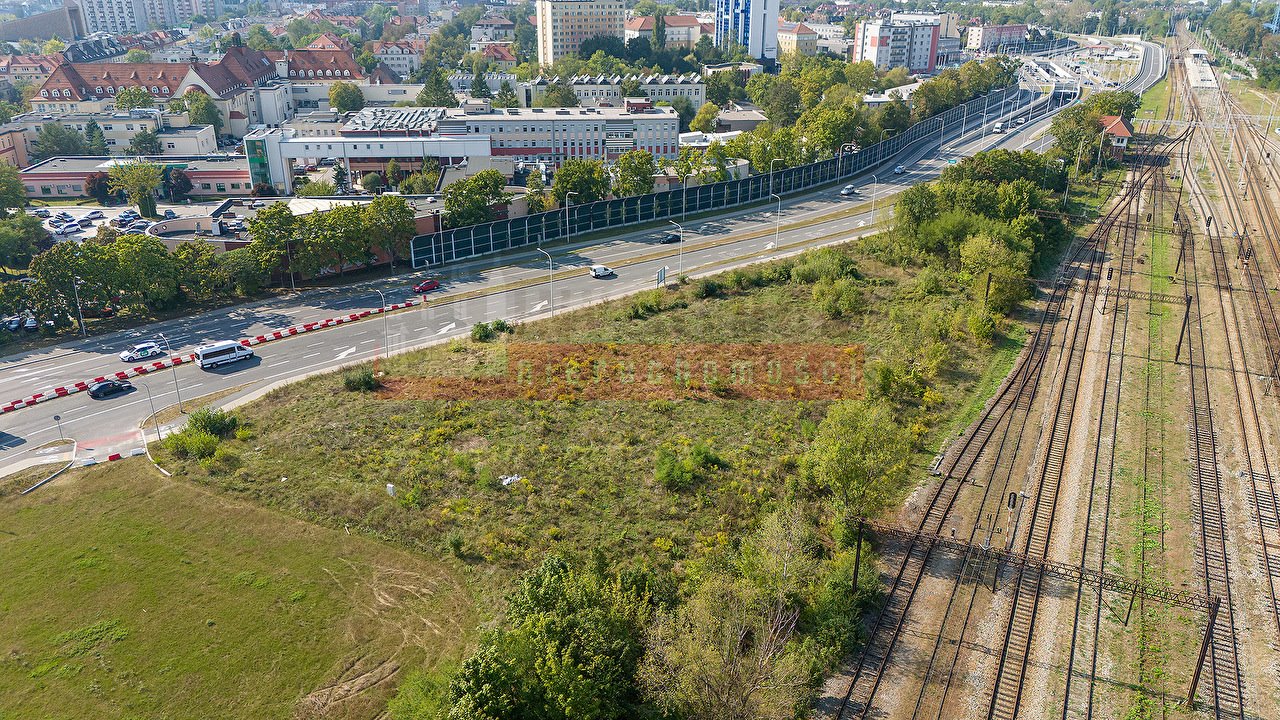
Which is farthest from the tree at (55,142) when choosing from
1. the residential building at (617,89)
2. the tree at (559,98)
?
the tree at (559,98)

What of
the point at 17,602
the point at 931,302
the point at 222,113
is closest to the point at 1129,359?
the point at 931,302

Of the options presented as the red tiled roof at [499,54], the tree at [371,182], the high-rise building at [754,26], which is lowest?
the tree at [371,182]

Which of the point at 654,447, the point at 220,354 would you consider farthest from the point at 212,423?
the point at 654,447

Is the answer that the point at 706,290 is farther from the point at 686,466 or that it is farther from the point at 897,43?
the point at 897,43

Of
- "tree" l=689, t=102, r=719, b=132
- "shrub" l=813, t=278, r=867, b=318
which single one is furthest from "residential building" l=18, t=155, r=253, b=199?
"shrub" l=813, t=278, r=867, b=318

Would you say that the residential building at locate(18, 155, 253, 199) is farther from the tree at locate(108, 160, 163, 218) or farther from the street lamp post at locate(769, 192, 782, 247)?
the street lamp post at locate(769, 192, 782, 247)

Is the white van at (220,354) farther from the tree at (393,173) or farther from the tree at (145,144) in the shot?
the tree at (145,144)
